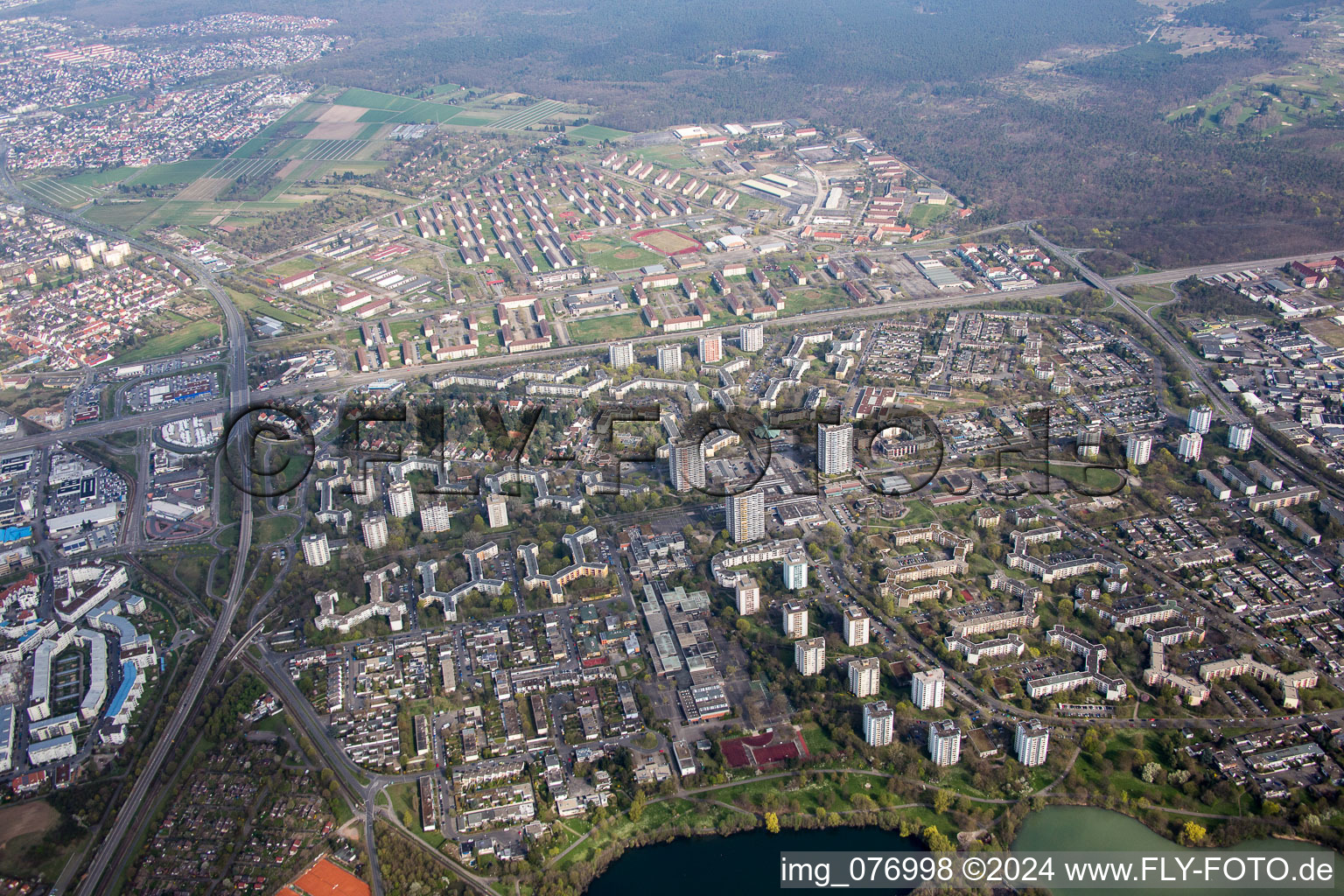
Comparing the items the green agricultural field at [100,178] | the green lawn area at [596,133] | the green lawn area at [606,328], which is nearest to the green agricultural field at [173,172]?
the green agricultural field at [100,178]

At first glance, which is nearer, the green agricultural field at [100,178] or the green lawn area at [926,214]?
the green lawn area at [926,214]

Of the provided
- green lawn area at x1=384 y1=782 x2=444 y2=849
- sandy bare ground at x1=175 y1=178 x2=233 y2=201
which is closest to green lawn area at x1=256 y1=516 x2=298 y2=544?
green lawn area at x1=384 y1=782 x2=444 y2=849

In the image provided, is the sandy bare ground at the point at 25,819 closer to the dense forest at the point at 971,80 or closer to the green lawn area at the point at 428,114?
the dense forest at the point at 971,80

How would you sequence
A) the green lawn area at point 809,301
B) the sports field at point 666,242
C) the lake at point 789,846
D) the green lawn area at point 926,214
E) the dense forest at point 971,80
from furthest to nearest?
the green lawn area at point 926,214, the dense forest at point 971,80, the sports field at point 666,242, the green lawn area at point 809,301, the lake at point 789,846

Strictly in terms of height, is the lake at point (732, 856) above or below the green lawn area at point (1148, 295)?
below

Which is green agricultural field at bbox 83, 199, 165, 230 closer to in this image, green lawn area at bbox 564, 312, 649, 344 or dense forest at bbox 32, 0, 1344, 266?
dense forest at bbox 32, 0, 1344, 266
